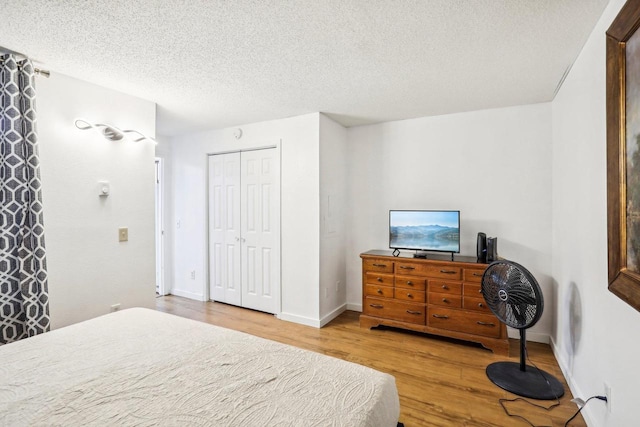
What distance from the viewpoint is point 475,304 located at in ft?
9.61

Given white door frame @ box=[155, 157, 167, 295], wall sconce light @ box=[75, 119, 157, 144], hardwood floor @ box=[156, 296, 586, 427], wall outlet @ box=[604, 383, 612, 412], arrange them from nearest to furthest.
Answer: wall outlet @ box=[604, 383, 612, 412] → hardwood floor @ box=[156, 296, 586, 427] → wall sconce light @ box=[75, 119, 157, 144] → white door frame @ box=[155, 157, 167, 295]

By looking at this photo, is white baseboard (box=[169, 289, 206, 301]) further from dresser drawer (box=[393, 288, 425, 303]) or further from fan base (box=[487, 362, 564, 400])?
→ fan base (box=[487, 362, 564, 400])

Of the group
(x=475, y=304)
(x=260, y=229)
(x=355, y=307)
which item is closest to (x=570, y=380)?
(x=475, y=304)

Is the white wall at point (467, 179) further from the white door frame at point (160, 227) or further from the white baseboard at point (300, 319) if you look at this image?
the white door frame at point (160, 227)

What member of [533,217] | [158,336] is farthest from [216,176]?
[533,217]

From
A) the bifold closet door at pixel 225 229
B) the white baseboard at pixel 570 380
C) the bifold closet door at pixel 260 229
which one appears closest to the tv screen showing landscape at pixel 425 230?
the white baseboard at pixel 570 380

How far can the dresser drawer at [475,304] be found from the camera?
9.49 feet

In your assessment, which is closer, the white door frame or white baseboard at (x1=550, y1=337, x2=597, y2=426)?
white baseboard at (x1=550, y1=337, x2=597, y2=426)

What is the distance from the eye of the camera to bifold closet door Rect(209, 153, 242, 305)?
412 centimetres

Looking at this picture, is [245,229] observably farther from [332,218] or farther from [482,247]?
[482,247]

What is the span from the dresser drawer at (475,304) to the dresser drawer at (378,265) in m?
0.78

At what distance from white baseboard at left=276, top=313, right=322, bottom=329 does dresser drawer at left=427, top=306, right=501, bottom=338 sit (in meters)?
1.24

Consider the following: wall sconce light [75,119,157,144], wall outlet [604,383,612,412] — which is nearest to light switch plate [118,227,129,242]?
wall sconce light [75,119,157,144]

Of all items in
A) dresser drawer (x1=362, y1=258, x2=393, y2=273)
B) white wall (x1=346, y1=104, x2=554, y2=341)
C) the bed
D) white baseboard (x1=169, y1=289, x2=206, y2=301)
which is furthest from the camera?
white baseboard (x1=169, y1=289, x2=206, y2=301)
